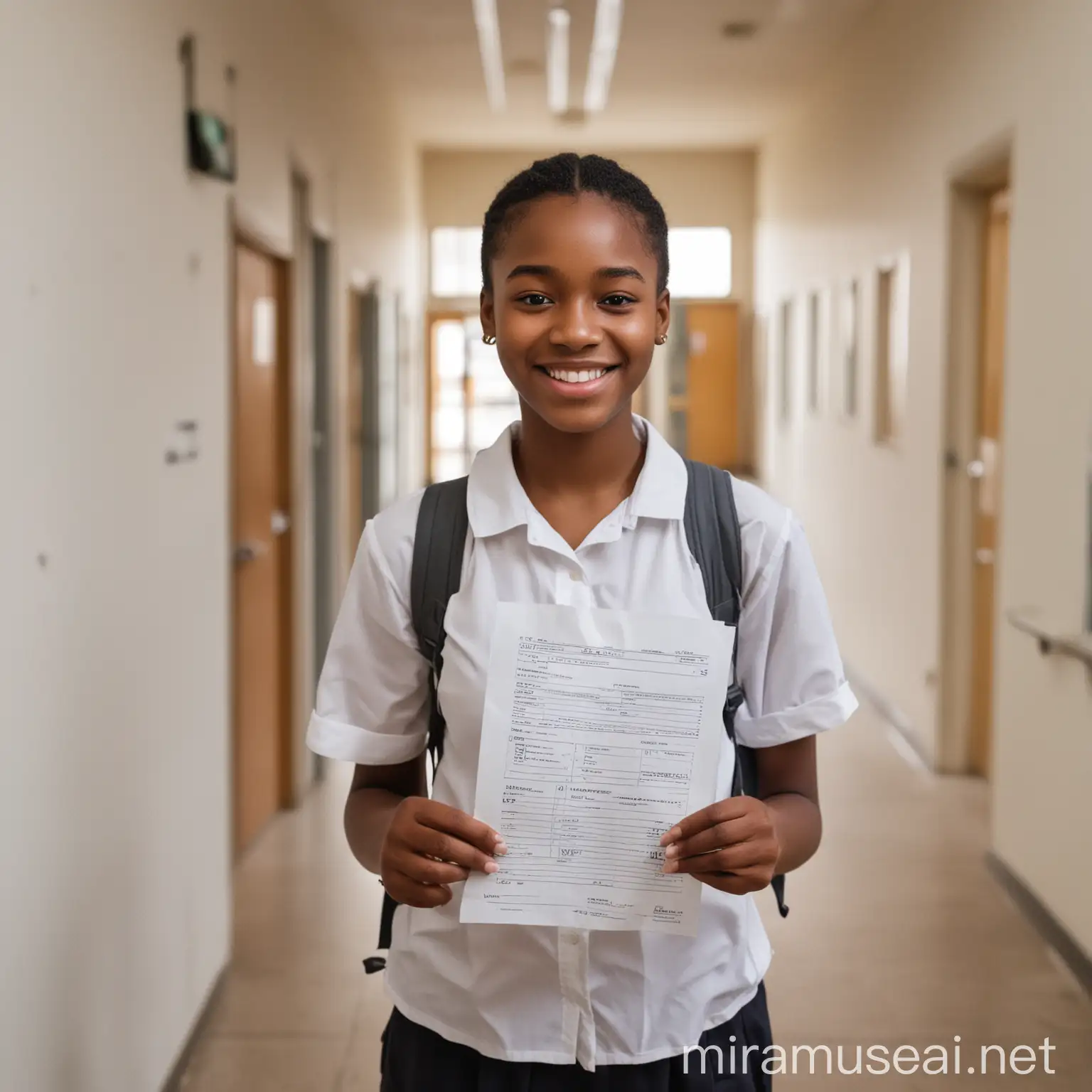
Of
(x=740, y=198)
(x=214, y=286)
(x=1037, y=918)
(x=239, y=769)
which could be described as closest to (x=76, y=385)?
(x=214, y=286)

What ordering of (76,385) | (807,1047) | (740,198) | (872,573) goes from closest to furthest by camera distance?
(76,385) → (807,1047) → (872,573) → (740,198)

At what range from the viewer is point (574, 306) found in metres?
1.17

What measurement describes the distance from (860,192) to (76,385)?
5.49m

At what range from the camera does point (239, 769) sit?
4.29m

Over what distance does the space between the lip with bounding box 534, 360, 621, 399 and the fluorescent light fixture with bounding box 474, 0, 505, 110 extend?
5.39 metres

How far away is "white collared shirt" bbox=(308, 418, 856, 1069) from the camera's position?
47.7 inches

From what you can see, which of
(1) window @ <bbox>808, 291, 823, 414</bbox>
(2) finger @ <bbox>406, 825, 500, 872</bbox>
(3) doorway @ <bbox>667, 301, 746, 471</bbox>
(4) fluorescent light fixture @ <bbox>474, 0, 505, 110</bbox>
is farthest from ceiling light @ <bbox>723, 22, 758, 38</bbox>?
(2) finger @ <bbox>406, 825, 500, 872</bbox>

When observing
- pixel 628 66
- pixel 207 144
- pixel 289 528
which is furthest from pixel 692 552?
pixel 628 66

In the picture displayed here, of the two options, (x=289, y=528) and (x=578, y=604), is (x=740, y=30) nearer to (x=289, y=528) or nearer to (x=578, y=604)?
(x=289, y=528)

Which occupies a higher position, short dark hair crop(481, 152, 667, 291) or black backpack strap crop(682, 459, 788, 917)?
short dark hair crop(481, 152, 667, 291)

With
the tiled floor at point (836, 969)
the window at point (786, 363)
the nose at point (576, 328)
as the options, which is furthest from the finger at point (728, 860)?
the window at point (786, 363)

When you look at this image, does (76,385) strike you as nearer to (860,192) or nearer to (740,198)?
(860,192)

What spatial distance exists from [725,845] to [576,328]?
1.52 ft

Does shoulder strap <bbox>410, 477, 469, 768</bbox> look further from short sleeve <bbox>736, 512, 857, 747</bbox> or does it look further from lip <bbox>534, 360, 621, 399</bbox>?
short sleeve <bbox>736, 512, 857, 747</bbox>
